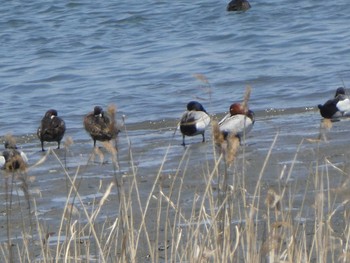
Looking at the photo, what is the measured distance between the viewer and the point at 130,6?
982 inches

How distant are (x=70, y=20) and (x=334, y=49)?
29.4ft

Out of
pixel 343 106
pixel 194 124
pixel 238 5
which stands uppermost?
pixel 194 124

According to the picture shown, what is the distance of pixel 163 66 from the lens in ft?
55.2

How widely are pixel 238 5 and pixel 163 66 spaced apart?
5.79m

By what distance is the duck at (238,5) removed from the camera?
21906 mm

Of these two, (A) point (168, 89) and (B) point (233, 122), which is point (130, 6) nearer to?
(A) point (168, 89)

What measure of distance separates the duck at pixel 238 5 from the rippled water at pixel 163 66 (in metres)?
0.18

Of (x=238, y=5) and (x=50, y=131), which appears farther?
(x=238, y=5)

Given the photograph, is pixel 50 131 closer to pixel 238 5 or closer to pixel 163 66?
pixel 163 66

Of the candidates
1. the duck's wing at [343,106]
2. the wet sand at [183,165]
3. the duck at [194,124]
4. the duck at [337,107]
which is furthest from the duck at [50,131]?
the duck's wing at [343,106]

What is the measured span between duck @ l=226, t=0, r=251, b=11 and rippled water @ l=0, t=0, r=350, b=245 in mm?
179

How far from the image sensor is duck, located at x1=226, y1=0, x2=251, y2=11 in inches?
862

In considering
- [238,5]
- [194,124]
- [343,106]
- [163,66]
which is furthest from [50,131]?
[238,5]

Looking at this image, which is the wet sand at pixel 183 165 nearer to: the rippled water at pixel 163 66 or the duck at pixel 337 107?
the rippled water at pixel 163 66
